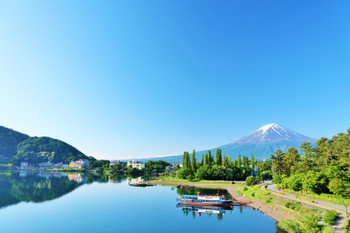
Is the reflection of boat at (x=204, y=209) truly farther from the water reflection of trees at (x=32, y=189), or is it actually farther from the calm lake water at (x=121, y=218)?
the water reflection of trees at (x=32, y=189)

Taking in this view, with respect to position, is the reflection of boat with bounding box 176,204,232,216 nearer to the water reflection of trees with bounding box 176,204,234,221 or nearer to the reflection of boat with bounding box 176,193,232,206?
the water reflection of trees with bounding box 176,204,234,221

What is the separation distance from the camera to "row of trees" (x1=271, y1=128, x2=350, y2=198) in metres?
38.1

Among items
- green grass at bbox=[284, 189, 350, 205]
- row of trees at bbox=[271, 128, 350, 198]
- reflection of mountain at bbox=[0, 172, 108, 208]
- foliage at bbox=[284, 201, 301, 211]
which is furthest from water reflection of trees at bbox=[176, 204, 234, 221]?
reflection of mountain at bbox=[0, 172, 108, 208]

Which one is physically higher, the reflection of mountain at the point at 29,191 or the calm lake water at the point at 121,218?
the calm lake water at the point at 121,218

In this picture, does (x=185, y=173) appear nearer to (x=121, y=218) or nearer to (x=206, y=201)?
(x=206, y=201)

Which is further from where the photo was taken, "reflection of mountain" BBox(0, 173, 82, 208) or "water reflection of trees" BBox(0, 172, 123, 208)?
"water reflection of trees" BBox(0, 172, 123, 208)

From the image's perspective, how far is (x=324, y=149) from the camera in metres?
55.6

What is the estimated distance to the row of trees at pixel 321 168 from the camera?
125 feet

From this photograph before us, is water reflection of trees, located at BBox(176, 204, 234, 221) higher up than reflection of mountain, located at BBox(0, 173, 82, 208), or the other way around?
water reflection of trees, located at BBox(176, 204, 234, 221)

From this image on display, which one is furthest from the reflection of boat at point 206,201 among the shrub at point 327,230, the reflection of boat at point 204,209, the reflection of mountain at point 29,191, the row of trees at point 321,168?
the reflection of mountain at point 29,191

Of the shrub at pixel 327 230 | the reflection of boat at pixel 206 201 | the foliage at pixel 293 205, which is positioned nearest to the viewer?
the shrub at pixel 327 230

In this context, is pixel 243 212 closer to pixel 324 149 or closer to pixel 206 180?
pixel 324 149

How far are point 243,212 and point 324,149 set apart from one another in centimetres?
3215

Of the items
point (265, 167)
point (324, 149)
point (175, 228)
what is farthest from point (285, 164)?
point (265, 167)
